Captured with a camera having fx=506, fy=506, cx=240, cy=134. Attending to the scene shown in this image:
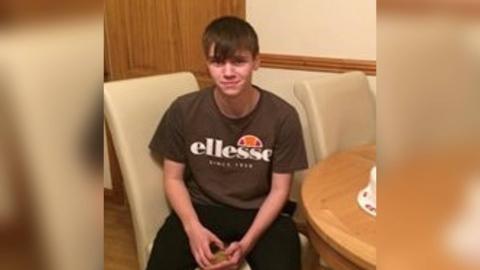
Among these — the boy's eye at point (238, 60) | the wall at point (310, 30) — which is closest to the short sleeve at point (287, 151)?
the boy's eye at point (238, 60)

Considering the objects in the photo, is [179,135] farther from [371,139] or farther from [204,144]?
[371,139]

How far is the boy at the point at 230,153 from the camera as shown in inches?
59.8

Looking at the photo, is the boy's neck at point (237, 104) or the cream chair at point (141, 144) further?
the boy's neck at point (237, 104)

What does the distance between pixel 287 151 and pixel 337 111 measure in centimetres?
35

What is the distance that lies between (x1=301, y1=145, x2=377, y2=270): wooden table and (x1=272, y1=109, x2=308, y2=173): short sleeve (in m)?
0.10

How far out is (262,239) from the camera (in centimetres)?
150

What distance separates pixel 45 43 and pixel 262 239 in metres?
1.34

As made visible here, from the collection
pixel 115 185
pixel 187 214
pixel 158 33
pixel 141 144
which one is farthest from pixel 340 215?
pixel 115 185

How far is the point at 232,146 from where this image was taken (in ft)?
5.18

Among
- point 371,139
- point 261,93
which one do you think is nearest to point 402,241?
point 261,93

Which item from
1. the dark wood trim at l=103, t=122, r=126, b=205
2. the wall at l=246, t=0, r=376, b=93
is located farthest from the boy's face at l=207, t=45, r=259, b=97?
the dark wood trim at l=103, t=122, r=126, b=205

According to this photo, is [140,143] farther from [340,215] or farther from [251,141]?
[340,215]

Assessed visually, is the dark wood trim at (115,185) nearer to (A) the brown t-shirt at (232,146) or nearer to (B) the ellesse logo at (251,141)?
(A) the brown t-shirt at (232,146)

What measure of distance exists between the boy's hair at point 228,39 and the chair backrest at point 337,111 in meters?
0.30
